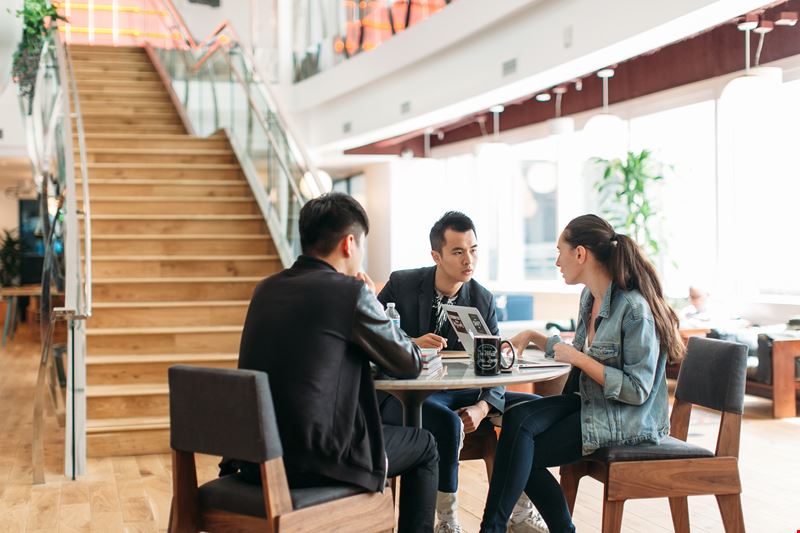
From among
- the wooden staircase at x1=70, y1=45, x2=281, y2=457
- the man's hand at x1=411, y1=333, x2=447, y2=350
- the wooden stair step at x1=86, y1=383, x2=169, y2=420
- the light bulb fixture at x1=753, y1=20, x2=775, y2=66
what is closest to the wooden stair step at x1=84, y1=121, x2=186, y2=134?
the wooden staircase at x1=70, y1=45, x2=281, y2=457

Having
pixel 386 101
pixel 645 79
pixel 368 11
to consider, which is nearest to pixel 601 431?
pixel 645 79

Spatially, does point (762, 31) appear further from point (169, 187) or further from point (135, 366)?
point (135, 366)

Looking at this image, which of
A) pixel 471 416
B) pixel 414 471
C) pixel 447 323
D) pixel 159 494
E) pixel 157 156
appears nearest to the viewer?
pixel 414 471

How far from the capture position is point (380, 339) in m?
2.49

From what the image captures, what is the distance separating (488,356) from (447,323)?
34.4 inches

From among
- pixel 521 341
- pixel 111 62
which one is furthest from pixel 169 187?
pixel 521 341

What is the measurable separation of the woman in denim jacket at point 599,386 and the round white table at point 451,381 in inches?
5.0

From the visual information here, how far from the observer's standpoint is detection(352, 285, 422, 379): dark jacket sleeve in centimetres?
246

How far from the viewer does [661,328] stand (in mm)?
2947

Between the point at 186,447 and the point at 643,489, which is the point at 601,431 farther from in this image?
the point at 186,447

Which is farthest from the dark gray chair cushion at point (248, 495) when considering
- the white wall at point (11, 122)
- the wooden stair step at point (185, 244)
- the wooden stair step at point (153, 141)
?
the white wall at point (11, 122)

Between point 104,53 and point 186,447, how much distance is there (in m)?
10.9

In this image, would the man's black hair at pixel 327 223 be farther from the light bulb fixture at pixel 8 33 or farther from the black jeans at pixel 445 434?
the light bulb fixture at pixel 8 33

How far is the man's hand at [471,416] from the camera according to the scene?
11.0ft
